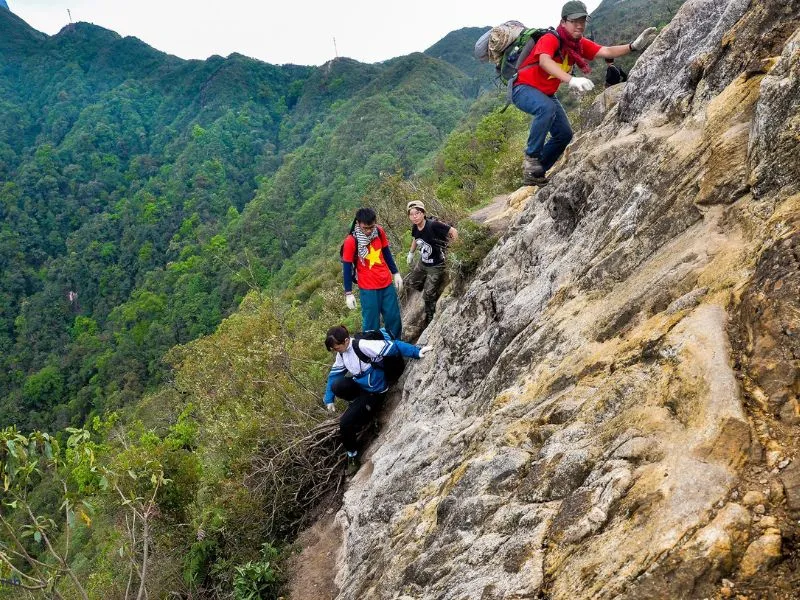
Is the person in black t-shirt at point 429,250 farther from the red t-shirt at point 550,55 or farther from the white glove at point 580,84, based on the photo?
the white glove at point 580,84

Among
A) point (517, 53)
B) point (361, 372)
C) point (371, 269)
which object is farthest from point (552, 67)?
point (361, 372)

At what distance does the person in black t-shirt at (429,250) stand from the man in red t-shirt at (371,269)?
25.3 inches

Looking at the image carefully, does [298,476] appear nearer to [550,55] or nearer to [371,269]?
[371,269]

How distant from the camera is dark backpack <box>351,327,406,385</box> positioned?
7113mm

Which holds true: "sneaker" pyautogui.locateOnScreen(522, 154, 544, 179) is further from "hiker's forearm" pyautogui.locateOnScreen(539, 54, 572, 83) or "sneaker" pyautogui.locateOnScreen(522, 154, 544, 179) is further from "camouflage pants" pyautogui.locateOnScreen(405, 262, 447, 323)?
"camouflage pants" pyautogui.locateOnScreen(405, 262, 447, 323)

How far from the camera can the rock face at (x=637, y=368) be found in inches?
100

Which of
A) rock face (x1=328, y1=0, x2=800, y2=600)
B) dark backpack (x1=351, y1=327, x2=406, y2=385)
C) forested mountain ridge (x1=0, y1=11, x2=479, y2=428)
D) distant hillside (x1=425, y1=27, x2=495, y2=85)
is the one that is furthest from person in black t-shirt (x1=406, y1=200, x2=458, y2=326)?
distant hillside (x1=425, y1=27, x2=495, y2=85)

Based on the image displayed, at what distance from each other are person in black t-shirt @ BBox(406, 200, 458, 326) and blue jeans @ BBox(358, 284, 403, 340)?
2.80ft

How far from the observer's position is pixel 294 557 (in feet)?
26.0

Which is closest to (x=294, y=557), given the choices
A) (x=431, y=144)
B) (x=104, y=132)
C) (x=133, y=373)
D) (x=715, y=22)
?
(x=715, y=22)

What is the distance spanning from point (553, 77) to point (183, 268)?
299ft

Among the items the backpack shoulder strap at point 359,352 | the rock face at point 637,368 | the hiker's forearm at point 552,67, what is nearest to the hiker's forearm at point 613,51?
the rock face at point 637,368

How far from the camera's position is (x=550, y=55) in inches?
236

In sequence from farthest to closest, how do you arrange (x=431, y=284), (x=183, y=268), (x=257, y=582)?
1. (x=183, y=268)
2. (x=431, y=284)
3. (x=257, y=582)
